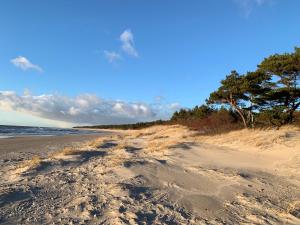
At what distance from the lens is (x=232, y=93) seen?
98.7 feet

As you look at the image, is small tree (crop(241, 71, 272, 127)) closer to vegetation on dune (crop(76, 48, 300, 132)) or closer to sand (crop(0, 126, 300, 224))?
vegetation on dune (crop(76, 48, 300, 132))

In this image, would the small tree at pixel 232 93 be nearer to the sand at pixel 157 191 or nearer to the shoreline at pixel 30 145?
the shoreline at pixel 30 145

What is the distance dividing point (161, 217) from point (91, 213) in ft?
3.76

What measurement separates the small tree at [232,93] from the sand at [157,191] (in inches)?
685

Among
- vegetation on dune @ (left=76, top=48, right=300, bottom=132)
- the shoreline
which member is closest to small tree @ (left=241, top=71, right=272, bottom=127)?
vegetation on dune @ (left=76, top=48, right=300, bottom=132)

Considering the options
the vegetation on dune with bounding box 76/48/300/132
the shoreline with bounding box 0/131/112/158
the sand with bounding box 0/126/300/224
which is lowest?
the sand with bounding box 0/126/300/224

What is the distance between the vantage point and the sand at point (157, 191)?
5.70m

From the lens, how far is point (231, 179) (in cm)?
864

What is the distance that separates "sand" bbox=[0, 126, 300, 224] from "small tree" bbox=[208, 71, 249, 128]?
17393 mm

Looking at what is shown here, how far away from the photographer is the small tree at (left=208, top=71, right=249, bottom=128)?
96.2 ft

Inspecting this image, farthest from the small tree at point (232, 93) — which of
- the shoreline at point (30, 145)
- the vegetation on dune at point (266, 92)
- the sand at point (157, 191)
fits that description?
the sand at point (157, 191)

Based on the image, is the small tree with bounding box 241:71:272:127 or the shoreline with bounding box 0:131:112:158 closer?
the shoreline with bounding box 0:131:112:158

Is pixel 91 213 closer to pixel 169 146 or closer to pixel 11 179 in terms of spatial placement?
pixel 11 179

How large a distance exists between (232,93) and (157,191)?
2399 cm
